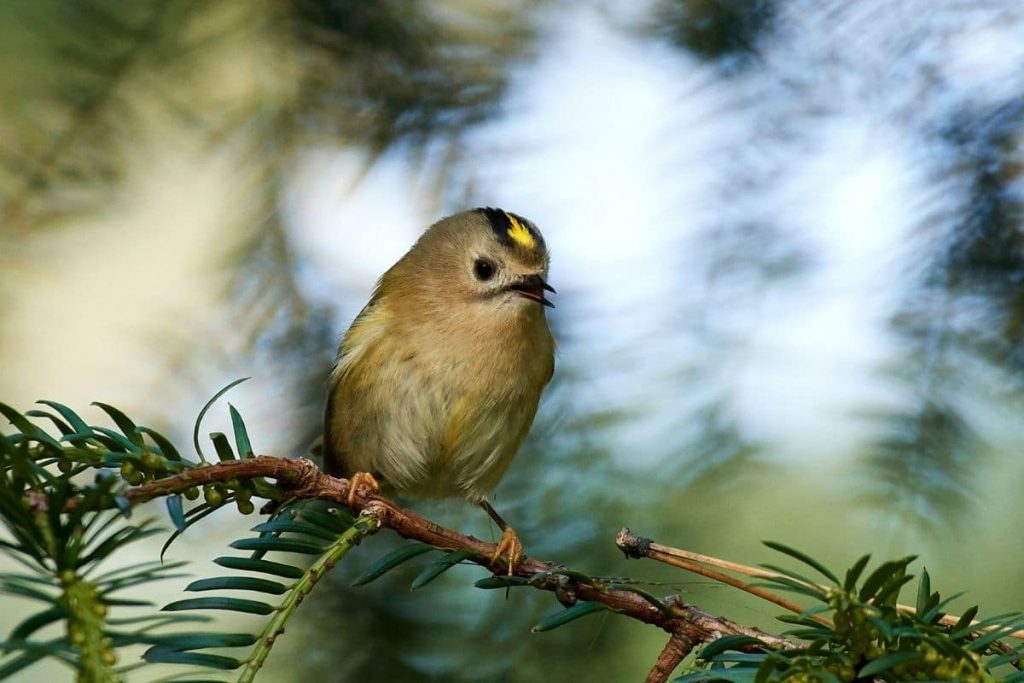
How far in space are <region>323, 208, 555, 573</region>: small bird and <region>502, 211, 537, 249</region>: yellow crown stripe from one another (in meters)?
0.02

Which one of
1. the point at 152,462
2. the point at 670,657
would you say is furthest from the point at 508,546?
the point at 152,462

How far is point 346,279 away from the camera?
66.0 inches

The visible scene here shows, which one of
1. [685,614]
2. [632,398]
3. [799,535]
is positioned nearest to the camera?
[685,614]

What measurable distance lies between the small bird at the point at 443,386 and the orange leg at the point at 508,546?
5 centimetres

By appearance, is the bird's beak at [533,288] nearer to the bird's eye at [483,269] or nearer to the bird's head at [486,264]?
the bird's head at [486,264]

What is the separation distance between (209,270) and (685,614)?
3.38 ft

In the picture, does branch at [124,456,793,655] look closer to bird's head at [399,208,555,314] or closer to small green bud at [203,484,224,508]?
small green bud at [203,484,224,508]

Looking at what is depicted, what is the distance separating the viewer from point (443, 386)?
188 cm

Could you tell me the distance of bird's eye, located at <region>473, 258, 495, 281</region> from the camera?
7.02 ft

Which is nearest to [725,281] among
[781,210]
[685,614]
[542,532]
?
[781,210]

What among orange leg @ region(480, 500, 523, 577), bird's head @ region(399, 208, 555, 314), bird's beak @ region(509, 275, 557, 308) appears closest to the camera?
orange leg @ region(480, 500, 523, 577)

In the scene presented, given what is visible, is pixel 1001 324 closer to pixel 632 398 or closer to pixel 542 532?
pixel 632 398

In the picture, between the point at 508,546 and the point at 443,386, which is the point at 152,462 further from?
the point at 443,386

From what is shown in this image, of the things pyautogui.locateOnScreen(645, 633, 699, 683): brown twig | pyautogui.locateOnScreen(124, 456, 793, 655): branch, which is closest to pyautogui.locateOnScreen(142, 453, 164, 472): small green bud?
pyautogui.locateOnScreen(124, 456, 793, 655): branch
